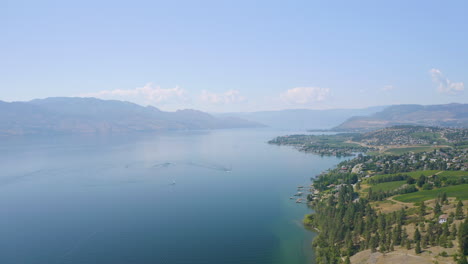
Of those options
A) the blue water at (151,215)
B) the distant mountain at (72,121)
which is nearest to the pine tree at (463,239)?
the blue water at (151,215)

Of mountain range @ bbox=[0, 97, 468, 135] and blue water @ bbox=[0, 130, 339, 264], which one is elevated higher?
mountain range @ bbox=[0, 97, 468, 135]

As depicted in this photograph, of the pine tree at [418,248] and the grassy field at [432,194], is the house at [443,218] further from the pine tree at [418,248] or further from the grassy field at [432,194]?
the grassy field at [432,194]

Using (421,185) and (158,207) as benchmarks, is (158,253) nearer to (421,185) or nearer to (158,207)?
(158,207)

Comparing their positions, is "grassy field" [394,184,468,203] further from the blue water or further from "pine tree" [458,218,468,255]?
"pine tree" [458,218,468,255]

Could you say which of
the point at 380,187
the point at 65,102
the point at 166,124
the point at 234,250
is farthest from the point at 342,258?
the point at 65,102

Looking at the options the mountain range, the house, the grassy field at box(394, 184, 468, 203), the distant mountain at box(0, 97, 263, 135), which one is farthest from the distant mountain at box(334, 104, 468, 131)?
the house

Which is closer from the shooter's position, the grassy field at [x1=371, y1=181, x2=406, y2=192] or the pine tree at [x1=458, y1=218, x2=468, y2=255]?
the pine tree at [x1=458, y1=218, x2=468, y2=255]

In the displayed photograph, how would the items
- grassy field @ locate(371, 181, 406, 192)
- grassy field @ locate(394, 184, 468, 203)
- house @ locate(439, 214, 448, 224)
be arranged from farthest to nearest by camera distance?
grassy field @ locate(371, 181, 406, 192), grassy field @ locate(394, 184, 468, 203), house @ locate(439, 214, 448, 224)
